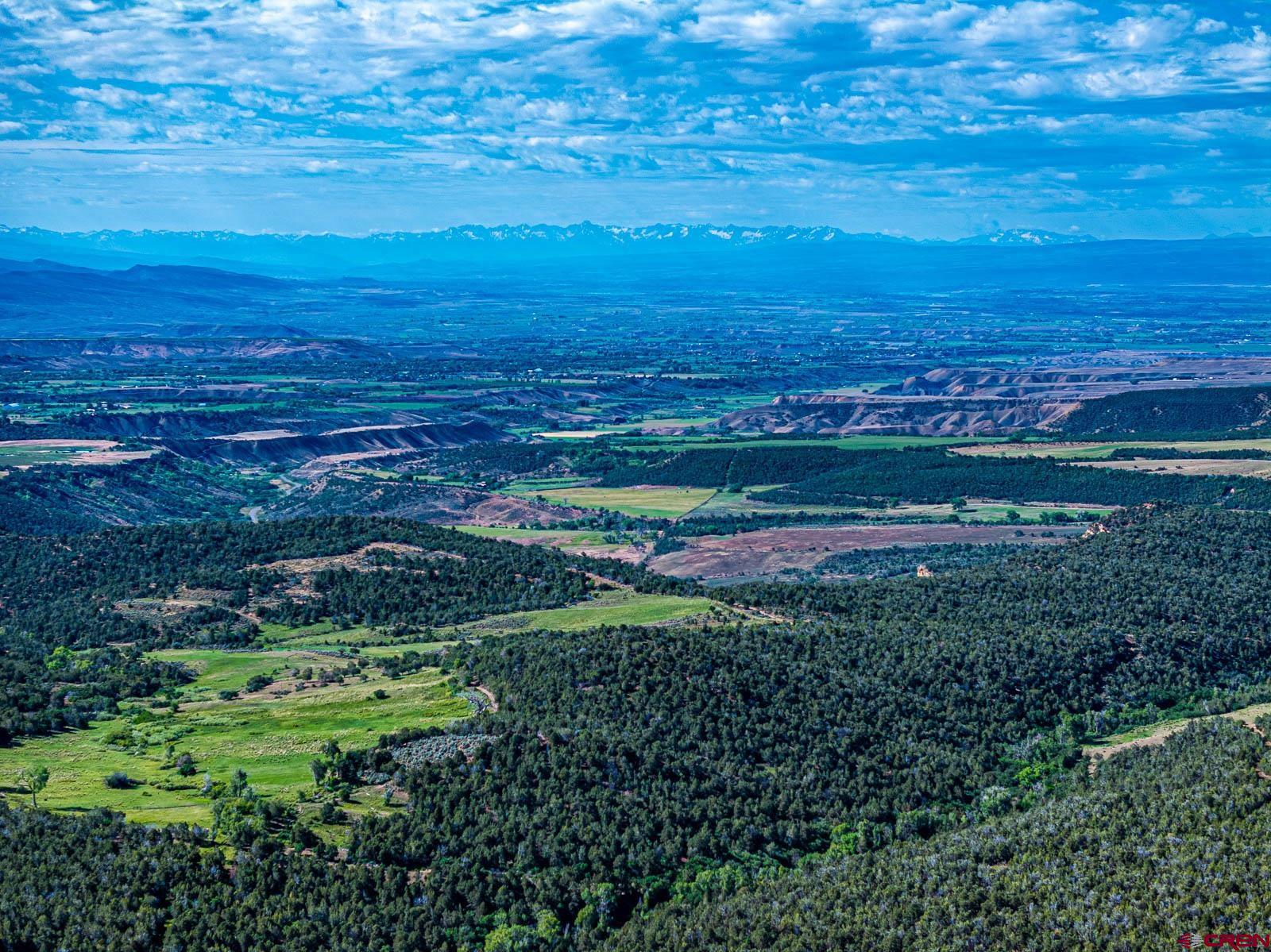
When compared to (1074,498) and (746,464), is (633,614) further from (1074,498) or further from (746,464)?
(746,464)

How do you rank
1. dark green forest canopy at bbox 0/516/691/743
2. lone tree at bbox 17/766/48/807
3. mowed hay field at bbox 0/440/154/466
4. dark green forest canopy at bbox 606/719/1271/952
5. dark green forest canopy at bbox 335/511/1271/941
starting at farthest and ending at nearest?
mowed hay field at bbox 0/440/154/466
dark green forest canopy at bbox 0/516/691/743
lone tree at bbox 17/766/48/807
dark green forest canopy at bbox 335/511/1271/941
dark green forest canopy at bbox 606/719/1271/952

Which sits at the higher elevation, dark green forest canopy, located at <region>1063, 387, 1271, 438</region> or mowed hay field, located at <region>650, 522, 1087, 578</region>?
mowed hay field, located at <region>650, 522, 1087, 578</region>

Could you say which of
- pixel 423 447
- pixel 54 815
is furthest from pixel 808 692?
pixel 423 447

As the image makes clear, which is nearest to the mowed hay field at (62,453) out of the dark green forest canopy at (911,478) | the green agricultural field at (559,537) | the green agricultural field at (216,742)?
the green agricultural field at (559,537)

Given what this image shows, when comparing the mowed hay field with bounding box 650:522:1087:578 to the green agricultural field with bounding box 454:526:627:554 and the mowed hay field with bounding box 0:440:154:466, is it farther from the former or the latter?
the mowed hay field with bounding box 0:440:154:466

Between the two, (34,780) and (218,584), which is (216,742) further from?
(218,584)

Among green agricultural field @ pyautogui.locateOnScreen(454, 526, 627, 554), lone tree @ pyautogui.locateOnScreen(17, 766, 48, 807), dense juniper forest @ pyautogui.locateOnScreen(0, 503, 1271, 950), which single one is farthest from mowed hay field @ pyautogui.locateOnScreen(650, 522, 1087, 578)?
lone tree @ pyautogui.locateOnScreen(17, 766, 48, 807)
